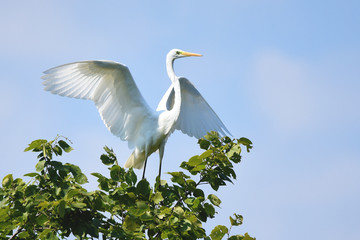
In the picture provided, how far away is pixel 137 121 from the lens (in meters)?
7.95

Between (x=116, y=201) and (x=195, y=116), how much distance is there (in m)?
4.37

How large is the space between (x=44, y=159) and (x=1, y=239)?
844 millimetres

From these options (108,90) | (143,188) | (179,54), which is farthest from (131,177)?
(179,54)

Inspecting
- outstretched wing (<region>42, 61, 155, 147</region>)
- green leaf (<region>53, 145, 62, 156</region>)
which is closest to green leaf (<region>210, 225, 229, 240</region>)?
green leaf (<region>53, 145, 62, 156</region>)

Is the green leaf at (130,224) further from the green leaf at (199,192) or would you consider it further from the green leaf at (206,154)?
the green leaf at (206,154)

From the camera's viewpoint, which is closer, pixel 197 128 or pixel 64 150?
pixel 64 150

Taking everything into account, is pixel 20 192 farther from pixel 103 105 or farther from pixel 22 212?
pixel 103 105

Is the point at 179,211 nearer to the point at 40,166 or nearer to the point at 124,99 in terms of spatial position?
the point at 40,166

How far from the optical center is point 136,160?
8.12 metres

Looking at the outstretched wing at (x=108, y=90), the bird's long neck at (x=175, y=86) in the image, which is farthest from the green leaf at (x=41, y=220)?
the bird's long neck at (x=175, y=86)

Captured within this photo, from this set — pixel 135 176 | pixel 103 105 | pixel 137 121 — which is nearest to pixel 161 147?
pixel 137 121

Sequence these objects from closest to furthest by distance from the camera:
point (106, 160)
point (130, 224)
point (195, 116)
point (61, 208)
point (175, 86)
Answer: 1. point (61, 208)
2. point (130, 224)
3. point (106, 160)
4. point (175, 86)
5. point (195, 116)

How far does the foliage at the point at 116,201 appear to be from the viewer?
15.0ft

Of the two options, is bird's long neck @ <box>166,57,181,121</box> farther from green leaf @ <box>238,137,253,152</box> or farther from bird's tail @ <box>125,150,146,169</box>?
green leaf @ <box>238,137,253,152</box>
